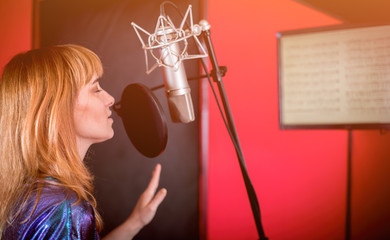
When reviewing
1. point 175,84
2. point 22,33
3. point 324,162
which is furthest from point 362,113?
point 22,33

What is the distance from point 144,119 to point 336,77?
0.66 m

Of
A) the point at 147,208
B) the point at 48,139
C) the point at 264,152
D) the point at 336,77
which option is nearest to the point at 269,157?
the point at 264,152

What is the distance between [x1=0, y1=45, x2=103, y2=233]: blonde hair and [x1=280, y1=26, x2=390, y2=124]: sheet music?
0.73m

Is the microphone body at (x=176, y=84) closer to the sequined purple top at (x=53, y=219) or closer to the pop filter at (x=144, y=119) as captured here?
the pop filter at (x=144, y=119)

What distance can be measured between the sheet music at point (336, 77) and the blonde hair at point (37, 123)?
73 cm

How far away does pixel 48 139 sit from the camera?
33.2 inches

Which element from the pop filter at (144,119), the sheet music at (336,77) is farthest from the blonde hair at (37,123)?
the sheet music at (336,77)

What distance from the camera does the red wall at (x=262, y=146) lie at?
4.37 feet

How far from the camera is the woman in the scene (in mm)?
703

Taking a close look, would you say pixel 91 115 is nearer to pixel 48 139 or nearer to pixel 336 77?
pixel 48 139

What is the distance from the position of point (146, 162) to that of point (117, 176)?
14cm

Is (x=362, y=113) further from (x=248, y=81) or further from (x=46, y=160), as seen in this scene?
(x=46, y=160)

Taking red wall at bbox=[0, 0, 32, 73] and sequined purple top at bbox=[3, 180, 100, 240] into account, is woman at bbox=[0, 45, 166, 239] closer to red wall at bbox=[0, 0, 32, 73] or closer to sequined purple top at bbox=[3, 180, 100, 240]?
sequined purple top at bbox=[3, 180, 100, 240]

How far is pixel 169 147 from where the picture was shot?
1.20 meters
